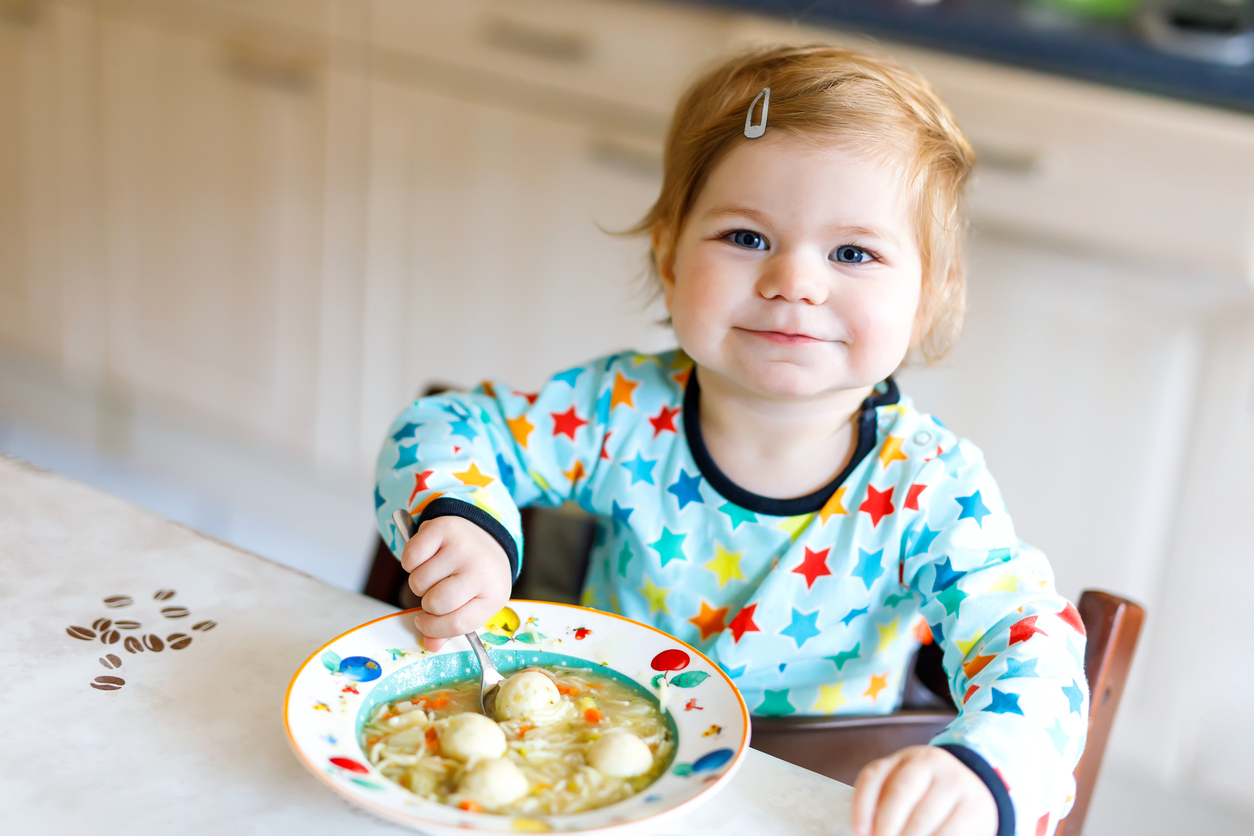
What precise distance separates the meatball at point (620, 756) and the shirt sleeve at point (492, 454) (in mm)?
209

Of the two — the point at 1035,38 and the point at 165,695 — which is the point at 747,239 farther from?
the point at 1035,38

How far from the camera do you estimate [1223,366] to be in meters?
1.27

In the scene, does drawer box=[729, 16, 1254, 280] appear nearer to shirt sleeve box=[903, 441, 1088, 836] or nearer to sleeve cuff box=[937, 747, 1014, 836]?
shirt sleeve box=[903, 441, 1088, 836]

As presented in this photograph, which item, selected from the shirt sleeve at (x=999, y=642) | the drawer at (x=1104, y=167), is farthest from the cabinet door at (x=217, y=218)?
the shirt sleeve at (x=999, y=642)

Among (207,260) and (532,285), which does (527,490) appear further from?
(207,260)

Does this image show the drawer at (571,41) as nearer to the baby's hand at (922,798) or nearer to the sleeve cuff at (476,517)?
the sleeve cuff at (476,517)

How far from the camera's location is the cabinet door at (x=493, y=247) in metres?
1.64

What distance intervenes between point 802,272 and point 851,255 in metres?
0.04

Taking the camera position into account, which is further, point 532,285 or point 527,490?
point 532,285

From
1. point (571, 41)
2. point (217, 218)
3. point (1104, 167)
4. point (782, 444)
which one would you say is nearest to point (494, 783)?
point (782, 444)

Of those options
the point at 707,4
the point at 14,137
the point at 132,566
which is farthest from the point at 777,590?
the point at 14,137

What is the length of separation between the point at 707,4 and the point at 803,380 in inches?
35.1

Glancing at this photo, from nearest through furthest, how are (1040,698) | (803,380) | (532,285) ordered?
(1040,698)
(803,380)
(532,285)

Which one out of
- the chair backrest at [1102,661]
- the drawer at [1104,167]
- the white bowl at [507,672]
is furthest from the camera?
the drawer at [1104,167]
